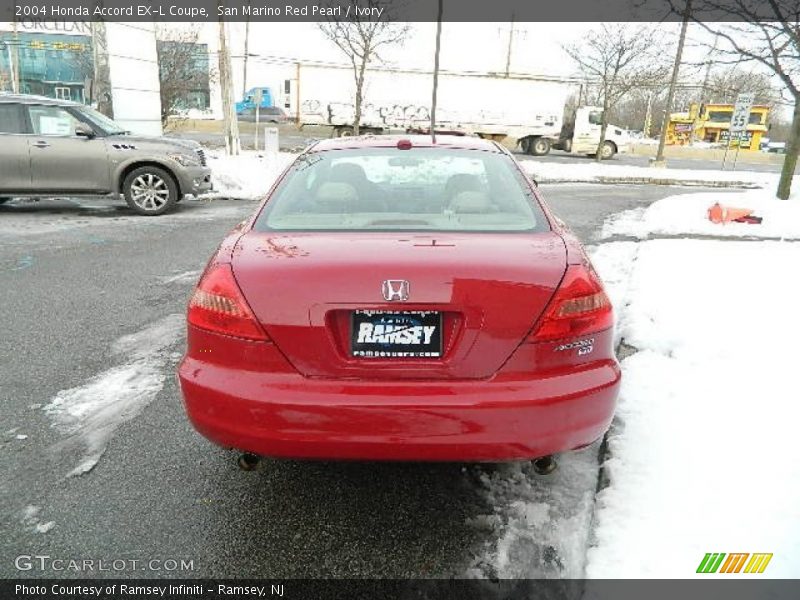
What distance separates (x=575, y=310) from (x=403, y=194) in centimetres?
119

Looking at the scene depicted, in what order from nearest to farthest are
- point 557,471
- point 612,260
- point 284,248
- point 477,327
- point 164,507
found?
1. point 477,327
2. point 284,248
3. point 164,507
4. point 557,471
5. point 612,260

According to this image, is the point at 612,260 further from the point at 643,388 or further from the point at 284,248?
the point at 284,248

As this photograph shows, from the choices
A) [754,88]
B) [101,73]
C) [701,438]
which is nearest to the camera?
[701,438]

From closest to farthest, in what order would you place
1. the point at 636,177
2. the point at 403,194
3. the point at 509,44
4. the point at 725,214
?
the point at 403,194, the point at 725,214, the point at 636,177, the point at 509,44

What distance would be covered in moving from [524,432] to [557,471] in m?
0.84

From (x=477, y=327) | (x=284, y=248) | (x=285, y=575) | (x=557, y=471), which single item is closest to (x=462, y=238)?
(x=477, y=327)

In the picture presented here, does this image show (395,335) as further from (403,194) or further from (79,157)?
(79,157)

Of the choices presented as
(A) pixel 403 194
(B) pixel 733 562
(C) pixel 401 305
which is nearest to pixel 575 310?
(C) pixel 401 305

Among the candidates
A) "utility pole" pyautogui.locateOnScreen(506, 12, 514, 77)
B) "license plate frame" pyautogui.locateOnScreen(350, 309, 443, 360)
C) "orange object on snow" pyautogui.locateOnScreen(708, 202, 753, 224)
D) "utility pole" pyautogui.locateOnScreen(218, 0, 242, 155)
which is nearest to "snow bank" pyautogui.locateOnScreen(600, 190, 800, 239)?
"orange object on snow" pyautogui.locateOnScreen(708, 202, 753, 224)

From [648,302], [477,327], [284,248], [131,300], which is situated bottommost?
[131,300]

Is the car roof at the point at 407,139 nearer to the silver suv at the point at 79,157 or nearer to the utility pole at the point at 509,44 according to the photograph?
the silver suv at the point at 79,157

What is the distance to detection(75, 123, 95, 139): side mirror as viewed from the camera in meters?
9.59

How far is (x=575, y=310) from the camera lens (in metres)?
2.26

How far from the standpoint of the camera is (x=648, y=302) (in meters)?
5.02
